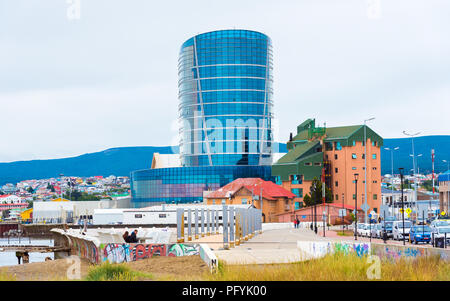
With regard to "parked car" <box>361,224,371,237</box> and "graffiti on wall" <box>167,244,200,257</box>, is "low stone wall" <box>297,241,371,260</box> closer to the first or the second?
"graffiti on wall" <box>167,244,200,257</box>

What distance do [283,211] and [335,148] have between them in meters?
30.7

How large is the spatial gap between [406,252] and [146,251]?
612 inches

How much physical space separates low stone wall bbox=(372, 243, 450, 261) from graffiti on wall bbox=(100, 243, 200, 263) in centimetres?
1140

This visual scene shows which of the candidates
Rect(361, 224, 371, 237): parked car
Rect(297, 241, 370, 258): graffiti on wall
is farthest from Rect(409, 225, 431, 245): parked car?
Rect(297, 241, 370, 258): graffiti on wall

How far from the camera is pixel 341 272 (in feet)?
63.7

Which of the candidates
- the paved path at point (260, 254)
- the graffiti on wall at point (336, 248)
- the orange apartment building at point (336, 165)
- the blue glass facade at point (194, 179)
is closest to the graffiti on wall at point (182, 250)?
the paved path at point (260, 254)

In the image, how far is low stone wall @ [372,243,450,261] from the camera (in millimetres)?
23141

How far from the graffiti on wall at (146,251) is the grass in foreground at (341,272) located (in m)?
13.3

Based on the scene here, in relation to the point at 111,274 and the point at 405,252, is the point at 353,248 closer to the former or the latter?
the point at 405,252

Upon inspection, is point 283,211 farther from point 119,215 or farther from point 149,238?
point 149,238

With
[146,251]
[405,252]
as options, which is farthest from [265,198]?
[405,252]

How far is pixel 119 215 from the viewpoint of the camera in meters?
151
